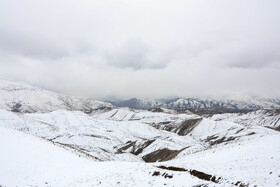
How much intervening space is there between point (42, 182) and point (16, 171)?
5242mm

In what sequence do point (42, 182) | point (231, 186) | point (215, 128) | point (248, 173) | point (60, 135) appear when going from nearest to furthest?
point (231, 186), point (248, 173), point (42, 182), point (60, 135), point (215, 128)

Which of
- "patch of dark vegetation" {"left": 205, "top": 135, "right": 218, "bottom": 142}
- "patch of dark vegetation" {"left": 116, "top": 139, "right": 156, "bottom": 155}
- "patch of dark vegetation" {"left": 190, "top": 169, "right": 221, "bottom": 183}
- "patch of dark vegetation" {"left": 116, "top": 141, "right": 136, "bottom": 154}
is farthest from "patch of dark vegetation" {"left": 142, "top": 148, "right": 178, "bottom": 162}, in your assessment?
"patch of dark vegetation" {"left": 205, "top": 135, "right": 218, "bottom": 142}

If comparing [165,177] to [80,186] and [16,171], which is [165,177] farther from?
[16,171]

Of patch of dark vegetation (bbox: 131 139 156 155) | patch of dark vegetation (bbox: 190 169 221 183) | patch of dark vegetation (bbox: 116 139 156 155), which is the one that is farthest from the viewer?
patch of dark vegetation (bbox: 116 139 156 155)

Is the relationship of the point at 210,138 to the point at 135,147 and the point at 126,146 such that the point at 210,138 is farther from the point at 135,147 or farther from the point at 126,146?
the point at 126,146

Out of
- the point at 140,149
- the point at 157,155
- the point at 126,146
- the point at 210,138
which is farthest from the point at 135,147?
the point at 210,138

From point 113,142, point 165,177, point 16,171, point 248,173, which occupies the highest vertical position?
point 248,173

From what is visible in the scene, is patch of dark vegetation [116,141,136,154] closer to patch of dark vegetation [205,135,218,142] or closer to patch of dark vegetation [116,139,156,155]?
patch of dark vegetation [116,139,156,155]

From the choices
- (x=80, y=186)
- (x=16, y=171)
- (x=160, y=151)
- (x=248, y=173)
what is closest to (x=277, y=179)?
(x=248, y=173)

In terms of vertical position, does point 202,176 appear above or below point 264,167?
below

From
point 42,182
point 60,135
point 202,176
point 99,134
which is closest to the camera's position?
point 202,176

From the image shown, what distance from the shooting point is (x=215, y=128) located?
19238 centimetres

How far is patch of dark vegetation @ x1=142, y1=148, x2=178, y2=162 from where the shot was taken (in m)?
96.8

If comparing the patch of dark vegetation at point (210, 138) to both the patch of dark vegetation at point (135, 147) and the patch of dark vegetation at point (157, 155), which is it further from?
the patch of dark vegetation at point (157, 155)
